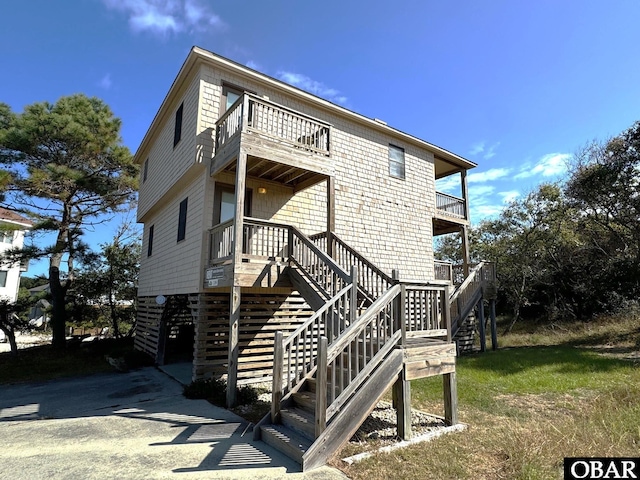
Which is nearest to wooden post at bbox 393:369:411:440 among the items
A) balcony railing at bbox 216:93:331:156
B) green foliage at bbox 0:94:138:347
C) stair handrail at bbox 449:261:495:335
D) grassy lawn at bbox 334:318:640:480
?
grassy lawn at bbox 334:318:640:480

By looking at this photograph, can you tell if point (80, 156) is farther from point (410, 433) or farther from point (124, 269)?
point (410, 433)

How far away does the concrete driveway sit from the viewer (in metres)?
4.27

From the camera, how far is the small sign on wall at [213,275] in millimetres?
8258

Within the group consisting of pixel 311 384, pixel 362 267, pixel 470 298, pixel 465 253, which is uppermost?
pixel 465 253

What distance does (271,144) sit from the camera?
859cm

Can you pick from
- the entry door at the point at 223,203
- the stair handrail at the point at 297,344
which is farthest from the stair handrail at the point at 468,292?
the entry door at the point at 223,203

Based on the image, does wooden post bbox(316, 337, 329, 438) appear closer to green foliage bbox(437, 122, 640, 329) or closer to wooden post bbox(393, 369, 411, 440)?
wooden post bbox(393, 369, 411, 440)

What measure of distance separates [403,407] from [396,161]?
10.3 meters

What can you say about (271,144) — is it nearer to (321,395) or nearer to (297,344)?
(297,344)

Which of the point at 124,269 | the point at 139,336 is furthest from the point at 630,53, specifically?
the point at 124,269

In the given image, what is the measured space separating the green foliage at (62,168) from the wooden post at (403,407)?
1713 cm

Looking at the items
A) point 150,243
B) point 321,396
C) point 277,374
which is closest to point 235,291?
point 277,374

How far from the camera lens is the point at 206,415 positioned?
22.3ft

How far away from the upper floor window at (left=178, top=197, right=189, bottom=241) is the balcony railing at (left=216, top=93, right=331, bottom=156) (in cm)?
251
